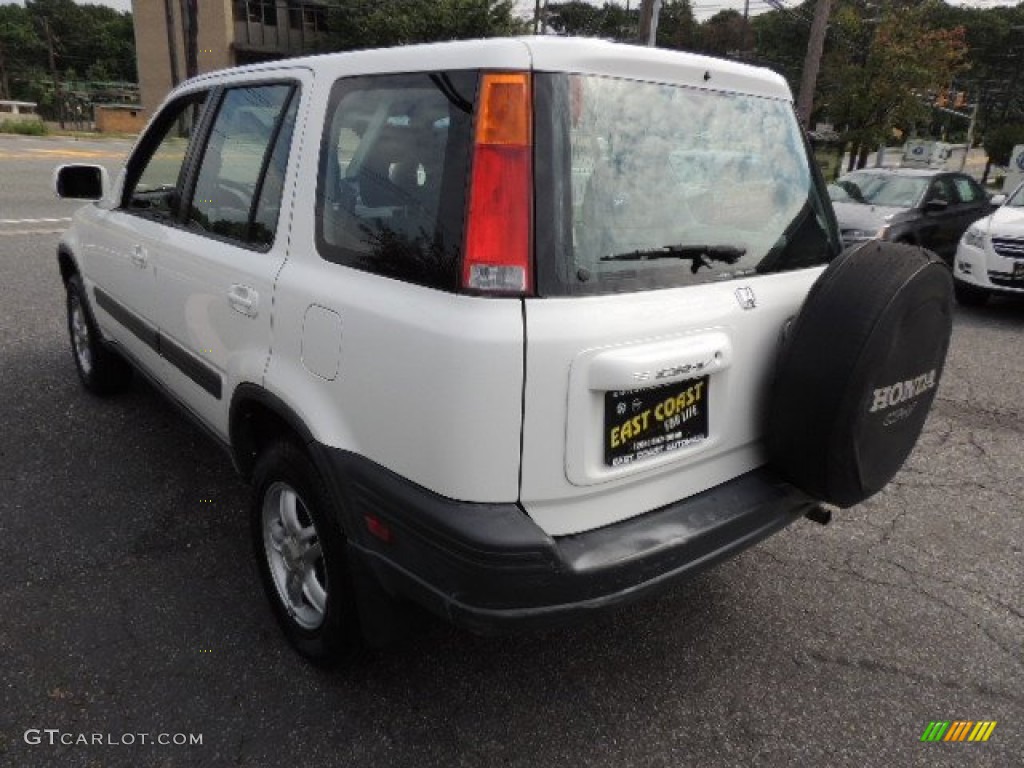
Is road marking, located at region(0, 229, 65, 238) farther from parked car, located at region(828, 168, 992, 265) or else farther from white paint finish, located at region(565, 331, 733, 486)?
white paint finish, located at region(565, 331, 733, 486)

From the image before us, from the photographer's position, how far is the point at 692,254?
2035mm

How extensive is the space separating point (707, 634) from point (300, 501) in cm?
149

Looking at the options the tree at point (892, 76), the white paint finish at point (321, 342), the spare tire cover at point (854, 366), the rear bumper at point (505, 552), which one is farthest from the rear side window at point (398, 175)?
the tree at point (892, 76)

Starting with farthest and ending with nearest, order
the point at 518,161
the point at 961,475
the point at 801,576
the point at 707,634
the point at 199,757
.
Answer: the point at 961,475, the point at 801,576, the point at 707,634, the point at 199,757, the point at 518,161

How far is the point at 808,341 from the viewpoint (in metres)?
2.07

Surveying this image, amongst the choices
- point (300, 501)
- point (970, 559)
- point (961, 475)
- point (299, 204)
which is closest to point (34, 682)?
point (300, 501)

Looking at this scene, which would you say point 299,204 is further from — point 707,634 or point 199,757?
point 707,634

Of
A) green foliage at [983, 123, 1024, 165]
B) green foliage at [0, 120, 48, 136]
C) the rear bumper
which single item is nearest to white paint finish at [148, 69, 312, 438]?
the rear bumper

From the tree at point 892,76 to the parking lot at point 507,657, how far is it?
23520 millimetres

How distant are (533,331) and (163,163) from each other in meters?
2.61

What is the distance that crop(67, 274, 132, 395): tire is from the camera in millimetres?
4305

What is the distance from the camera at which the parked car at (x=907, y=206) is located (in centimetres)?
866

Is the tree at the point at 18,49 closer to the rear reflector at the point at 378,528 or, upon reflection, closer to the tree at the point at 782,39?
the tree at the point at 782,39

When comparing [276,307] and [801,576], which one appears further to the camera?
[801,576]
